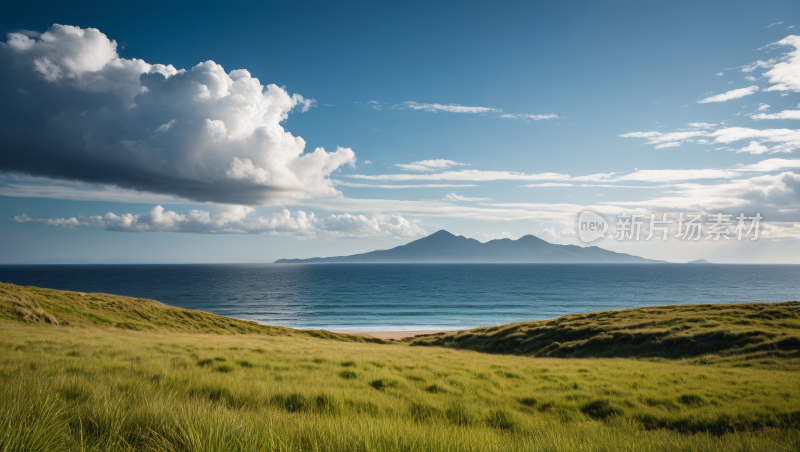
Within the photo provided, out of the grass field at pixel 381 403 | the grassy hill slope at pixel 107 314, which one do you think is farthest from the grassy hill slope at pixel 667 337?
the grassy hill slope at pixel 107 314

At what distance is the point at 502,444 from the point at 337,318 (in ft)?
202

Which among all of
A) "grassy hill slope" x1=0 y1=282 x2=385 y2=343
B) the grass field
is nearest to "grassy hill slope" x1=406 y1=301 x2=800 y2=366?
the grass field

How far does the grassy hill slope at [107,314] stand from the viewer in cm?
2425

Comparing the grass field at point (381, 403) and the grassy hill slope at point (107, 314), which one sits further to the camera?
the grassy hill slope at point (107, 314)

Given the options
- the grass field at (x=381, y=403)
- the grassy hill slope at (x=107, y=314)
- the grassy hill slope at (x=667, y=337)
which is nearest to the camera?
the grass field at (x=381, y=403)

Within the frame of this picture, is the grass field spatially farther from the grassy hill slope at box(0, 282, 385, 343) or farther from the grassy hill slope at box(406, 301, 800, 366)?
the grassy hill slope at box(0, 282, 385, 343)

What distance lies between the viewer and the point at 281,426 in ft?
11.6

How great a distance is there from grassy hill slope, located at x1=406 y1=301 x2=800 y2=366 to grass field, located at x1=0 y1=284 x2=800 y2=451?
30 cm

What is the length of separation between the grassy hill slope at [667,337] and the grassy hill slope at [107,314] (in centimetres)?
1620

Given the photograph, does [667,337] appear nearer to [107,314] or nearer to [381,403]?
[381,403]

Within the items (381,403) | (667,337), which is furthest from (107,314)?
(667,337)

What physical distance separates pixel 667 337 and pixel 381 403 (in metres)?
21.7

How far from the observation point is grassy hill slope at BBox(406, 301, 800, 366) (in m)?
17.8

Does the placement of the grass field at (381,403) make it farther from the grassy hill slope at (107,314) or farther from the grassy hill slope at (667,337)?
the grassy hill slope at (107,314)
